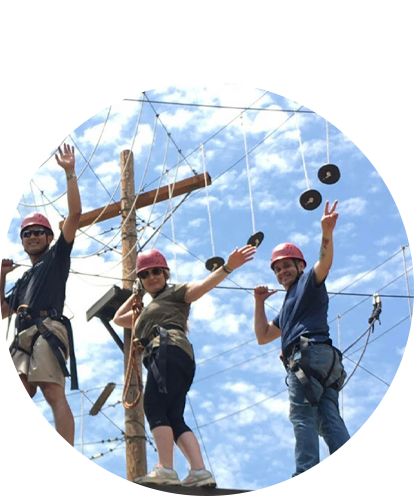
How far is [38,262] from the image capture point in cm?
548

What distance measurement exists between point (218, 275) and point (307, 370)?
0.78 meters

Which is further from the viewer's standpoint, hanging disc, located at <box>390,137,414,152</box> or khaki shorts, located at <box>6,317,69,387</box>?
hanging disc, located at <box>390,137,414,152</box>

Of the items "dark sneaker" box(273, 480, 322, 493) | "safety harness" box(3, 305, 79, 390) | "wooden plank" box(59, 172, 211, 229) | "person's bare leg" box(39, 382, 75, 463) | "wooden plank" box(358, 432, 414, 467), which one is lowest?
"dark sneaker" box(273, 480, 322, 493)

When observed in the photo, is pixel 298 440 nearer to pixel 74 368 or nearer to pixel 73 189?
pixel 74 368

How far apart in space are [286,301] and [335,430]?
90cm

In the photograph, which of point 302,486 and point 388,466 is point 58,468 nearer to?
point 302,486

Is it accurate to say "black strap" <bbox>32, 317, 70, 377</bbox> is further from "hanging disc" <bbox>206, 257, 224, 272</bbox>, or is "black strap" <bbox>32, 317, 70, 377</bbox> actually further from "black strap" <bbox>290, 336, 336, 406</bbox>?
"hanging disc" <bbox>206, 257, 224, 272</bbox>

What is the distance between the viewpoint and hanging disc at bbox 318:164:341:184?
8922 millimetres

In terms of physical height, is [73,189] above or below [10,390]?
above

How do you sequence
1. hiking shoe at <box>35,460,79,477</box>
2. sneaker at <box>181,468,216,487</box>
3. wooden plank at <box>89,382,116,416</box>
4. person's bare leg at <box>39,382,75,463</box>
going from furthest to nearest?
1. wooden plank at <box>89,382,116,416</box>
2. person's bare leg at <box>39,382,75,463</box>
3. sneaker at <box>181,468,216,487</box>
4. hiking shoe at <box>35,460,79,477</box>

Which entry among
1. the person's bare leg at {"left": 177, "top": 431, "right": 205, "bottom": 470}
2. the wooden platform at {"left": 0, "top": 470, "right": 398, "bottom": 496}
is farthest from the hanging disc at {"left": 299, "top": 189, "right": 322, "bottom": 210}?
the wooden platform at {"left": 0, "top": 470, "right": 398, "bottom": 496}

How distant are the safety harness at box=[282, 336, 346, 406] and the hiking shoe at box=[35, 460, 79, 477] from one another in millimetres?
1415

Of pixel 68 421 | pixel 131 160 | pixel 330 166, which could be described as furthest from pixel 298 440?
pixel 131 160

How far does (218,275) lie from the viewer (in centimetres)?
536
